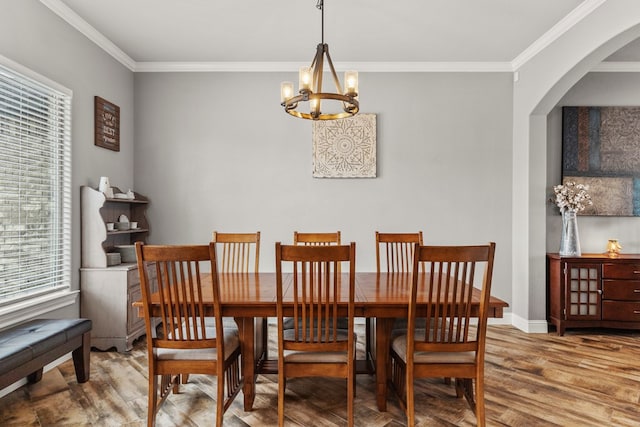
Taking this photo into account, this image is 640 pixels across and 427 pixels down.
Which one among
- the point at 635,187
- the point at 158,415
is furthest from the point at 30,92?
the point at 635,187

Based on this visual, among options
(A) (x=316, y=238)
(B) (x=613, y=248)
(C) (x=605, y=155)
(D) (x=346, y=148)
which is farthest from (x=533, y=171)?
(A) (x=316, y=238)

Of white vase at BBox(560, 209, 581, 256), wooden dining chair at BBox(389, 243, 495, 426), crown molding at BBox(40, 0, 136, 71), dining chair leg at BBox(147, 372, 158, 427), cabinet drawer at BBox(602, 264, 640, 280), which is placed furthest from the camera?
white vase at BBox(560, 209, 581, 256)

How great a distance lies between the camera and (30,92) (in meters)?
2.88

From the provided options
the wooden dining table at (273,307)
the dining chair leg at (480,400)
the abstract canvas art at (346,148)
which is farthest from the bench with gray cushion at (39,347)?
the abstract canvas art at (346,148)

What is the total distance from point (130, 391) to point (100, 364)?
25.8 inches

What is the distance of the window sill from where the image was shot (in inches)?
102

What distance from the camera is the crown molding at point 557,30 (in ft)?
10.1

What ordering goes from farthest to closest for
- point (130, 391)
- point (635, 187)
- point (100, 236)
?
point (635, 187) < point (100, 236) < point (130, 391)

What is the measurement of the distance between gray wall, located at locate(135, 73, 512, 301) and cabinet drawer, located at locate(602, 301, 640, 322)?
896mm

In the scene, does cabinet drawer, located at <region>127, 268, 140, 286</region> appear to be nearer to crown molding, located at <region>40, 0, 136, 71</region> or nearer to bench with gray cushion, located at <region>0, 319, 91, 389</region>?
bench with gray cushion, located at <region>0, 319, 91, 389</region>

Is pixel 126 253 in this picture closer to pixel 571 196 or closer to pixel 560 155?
pixel 571 196

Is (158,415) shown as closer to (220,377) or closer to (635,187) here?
(220,377)

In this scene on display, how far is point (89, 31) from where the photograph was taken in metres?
3.46

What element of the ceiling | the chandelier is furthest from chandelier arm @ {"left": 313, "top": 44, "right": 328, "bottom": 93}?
the ceiling
